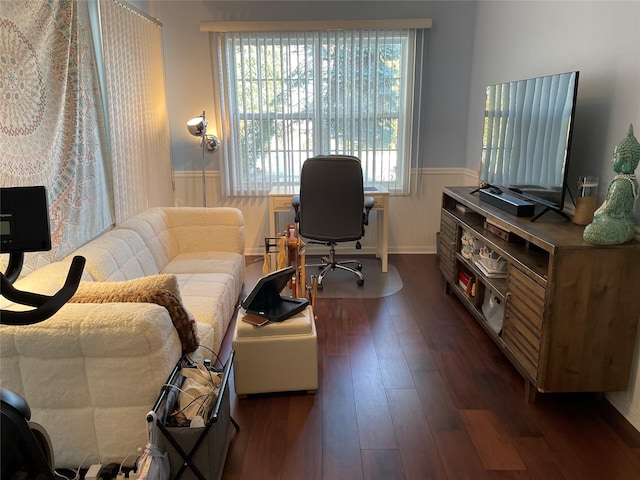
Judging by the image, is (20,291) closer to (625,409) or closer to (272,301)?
(272,301)

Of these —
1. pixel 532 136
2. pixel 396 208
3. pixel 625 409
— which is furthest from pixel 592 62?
pixel 396 208

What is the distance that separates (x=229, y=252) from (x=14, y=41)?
185cm

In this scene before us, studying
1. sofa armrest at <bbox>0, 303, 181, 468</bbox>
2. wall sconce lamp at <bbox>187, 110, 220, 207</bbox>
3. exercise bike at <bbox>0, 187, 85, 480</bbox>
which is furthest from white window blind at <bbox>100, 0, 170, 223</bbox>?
exercise bike at <bbox>0, 187, 85, 480</bbox>

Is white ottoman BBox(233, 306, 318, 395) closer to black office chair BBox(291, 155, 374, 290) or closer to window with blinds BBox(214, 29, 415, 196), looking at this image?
black office chair BBox(291, 155, 374, 290)

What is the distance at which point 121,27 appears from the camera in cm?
332

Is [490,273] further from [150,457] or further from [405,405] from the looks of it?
[150,457]

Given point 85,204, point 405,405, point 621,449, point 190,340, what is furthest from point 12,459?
point 621,449

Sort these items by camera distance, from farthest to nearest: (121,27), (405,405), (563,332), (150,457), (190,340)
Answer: (121,27), (405,405), (563,332), (190,340), (150,457)

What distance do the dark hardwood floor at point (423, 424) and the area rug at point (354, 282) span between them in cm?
77

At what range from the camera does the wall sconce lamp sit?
13.5 ft

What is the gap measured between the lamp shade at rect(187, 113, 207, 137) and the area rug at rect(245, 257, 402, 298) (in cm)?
130

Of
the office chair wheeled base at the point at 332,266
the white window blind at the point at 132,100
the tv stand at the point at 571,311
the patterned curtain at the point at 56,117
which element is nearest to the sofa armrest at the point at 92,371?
the patterned curtain at the point at 56,117

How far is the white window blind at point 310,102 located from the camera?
4273 millimetres

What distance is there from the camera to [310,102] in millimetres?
4398
